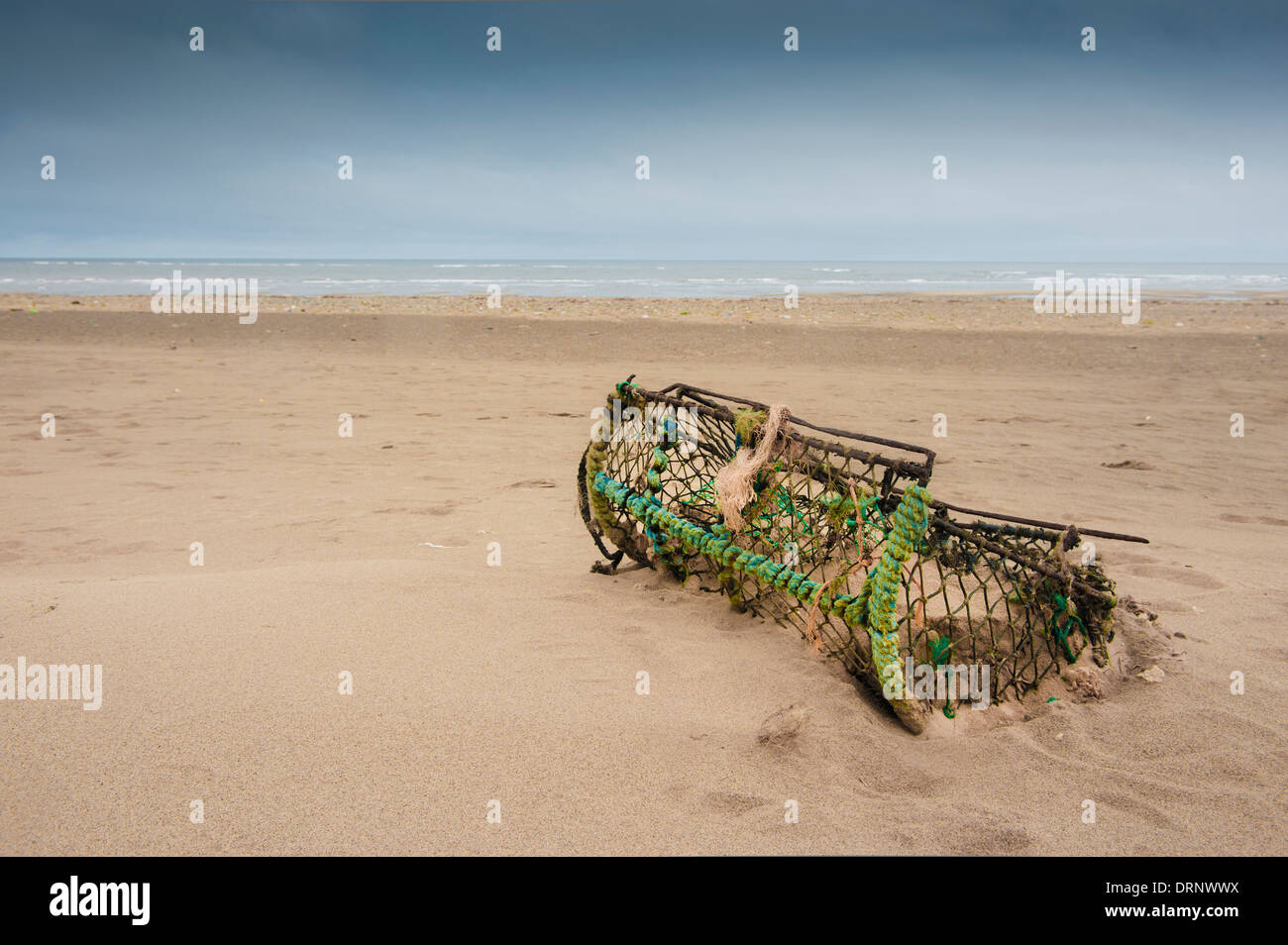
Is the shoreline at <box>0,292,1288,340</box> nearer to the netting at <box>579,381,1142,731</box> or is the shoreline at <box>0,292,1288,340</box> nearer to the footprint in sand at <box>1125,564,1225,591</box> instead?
the footprint in sand at <box>1125,564,1225,591</box>

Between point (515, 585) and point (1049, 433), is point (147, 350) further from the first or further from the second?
point (1049, 433)

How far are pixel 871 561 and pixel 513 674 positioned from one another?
135 cm

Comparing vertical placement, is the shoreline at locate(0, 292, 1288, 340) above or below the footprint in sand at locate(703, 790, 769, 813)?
above

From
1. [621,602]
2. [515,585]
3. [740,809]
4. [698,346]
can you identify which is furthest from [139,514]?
[698,346]

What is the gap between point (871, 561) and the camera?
2773mm

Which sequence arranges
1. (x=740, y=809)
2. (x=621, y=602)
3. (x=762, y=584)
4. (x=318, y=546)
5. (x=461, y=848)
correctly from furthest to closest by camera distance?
(x=318, y=546), (x=621, y=602), (x=762, y=584), (x=740, y=809), (x=461, y=848)

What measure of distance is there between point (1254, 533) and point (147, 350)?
48.0 ft

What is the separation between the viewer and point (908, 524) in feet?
7.71

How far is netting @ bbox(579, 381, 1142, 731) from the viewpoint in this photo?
251 centimetres

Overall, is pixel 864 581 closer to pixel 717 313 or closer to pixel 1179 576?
pixel 1179 576

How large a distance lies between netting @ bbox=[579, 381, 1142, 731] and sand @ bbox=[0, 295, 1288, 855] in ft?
0.50

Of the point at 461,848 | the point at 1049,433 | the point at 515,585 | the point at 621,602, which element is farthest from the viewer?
the point at 1049,433

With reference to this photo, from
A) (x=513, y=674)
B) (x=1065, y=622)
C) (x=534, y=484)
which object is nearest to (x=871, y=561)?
(x=1065, y=622)

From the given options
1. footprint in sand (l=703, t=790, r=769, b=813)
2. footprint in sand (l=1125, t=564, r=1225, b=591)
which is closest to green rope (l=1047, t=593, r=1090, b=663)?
footprint in sand (l=703, t=790, r=769, b=813)
